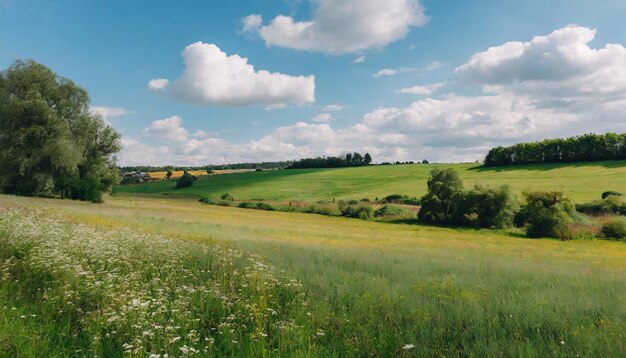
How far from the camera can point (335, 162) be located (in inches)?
6875

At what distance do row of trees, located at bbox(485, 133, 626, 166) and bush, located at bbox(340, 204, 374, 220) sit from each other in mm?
84858

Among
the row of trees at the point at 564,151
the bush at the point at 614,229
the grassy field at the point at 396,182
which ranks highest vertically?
the row of trees at the point at 564,151

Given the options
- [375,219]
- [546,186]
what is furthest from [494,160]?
[375,219]

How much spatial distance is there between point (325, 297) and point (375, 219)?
167 feet

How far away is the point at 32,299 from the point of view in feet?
28.4

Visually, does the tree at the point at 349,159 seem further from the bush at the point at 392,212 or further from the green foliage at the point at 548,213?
the green foliage at the point at 548,213

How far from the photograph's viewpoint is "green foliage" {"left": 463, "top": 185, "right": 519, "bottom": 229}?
Result: 49.7m

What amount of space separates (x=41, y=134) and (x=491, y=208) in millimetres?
56873

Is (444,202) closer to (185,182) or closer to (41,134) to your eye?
(41,134)

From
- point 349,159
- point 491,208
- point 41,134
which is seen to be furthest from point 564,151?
point 41,134

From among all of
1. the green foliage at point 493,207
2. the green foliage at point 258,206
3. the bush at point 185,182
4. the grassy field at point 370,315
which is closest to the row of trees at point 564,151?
the green foliage at point 493,207

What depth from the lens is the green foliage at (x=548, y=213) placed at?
43562 millimetres

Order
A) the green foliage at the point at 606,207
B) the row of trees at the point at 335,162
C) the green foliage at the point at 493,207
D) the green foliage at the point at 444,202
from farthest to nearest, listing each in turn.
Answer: the row of trees at the point at 335,162 → the green foliage at the point at 444,202 → the green foliage at the point at 606,207 → the green foliage at the point at 493,207

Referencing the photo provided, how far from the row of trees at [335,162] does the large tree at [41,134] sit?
11960cm
